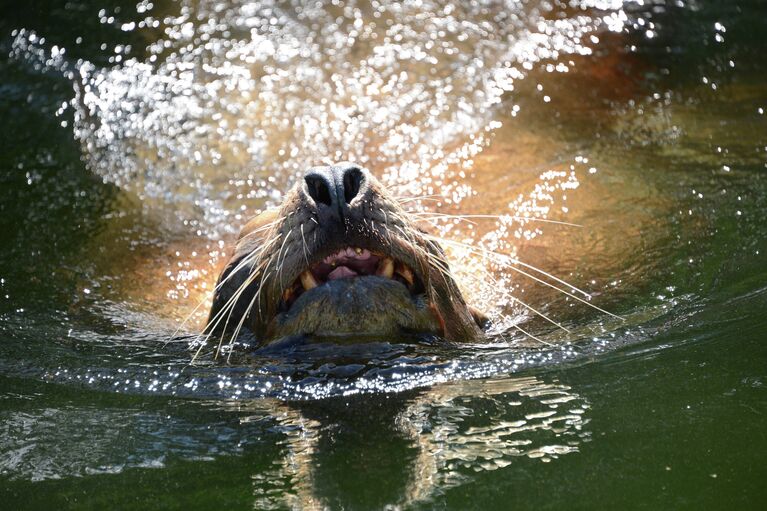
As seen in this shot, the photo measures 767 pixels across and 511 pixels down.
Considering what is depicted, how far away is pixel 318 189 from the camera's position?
4008 mm

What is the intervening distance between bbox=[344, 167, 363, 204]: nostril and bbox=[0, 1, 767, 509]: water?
527 millimetres

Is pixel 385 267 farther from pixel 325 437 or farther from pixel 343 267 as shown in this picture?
pixel 325 437

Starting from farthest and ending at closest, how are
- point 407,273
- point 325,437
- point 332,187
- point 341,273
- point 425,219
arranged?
point 425,219, point 407,273, point 341,273, point 332,187, point 325,437

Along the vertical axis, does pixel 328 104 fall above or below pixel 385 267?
above

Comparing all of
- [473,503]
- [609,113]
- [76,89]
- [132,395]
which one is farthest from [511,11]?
[473,503]

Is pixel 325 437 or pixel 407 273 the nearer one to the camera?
pixel 325 437

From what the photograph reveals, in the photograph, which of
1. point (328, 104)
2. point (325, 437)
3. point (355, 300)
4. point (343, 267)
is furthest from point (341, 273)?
point (328, 104)

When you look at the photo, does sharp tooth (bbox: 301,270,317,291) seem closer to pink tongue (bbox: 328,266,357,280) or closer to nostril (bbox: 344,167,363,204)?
pink tongue (bbox: 328,266,357,280)

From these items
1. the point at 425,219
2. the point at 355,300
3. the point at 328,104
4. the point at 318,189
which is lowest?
the point at 355,300

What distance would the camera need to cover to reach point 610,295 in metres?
5.27

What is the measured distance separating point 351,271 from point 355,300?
20cm

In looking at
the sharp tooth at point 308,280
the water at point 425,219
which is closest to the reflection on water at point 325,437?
the water at point 425,219

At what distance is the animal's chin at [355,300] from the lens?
4043mm

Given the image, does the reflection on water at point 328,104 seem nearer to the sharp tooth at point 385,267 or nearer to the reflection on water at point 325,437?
the sharp tooth at point 385,267
